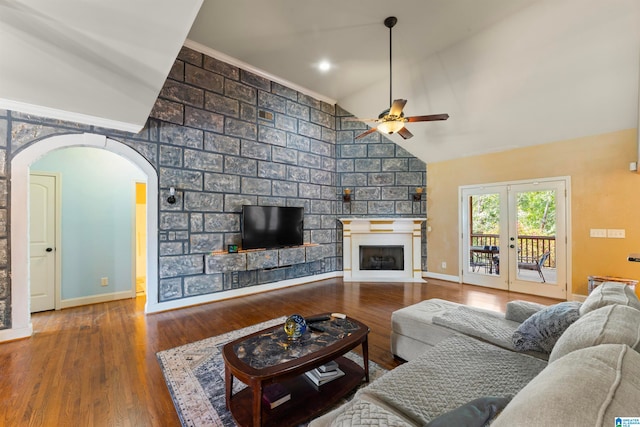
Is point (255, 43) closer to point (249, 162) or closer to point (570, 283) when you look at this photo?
point (249, 162)

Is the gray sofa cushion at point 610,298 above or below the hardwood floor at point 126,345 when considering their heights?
above

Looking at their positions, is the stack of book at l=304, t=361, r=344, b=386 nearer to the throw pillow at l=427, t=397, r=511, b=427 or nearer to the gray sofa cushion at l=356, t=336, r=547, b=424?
the gray sofa cushion at l=356, t=336, r=547, b=424

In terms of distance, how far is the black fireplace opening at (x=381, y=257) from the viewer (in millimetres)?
5949

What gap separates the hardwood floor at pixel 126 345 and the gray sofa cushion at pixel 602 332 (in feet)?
5.12

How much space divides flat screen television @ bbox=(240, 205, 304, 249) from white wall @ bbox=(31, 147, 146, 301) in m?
1.94

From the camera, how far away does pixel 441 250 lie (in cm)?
582

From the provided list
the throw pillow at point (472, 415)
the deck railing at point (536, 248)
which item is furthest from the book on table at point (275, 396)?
the deck railing at point (536, 248)

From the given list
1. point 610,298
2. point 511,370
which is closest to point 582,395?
point 511,370

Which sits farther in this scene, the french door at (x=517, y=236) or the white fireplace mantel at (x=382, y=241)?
the white fireplace mantel at (x=382, y=241)

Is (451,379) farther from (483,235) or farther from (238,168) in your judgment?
(483,235)

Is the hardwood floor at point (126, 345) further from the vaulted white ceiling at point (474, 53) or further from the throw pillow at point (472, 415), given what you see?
the vaulted white ceiling at point (474, 53)

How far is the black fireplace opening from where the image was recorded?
5.95 metres

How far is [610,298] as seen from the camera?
5.38ft

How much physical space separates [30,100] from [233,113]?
8.02 feet
